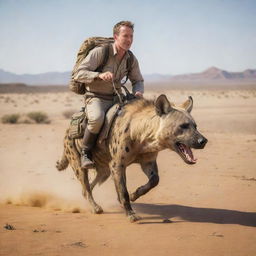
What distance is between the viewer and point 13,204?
7547 mm

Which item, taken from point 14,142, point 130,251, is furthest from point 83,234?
point 14,142

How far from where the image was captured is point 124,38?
6.37 meters

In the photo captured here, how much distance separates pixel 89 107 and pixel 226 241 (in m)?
2.73

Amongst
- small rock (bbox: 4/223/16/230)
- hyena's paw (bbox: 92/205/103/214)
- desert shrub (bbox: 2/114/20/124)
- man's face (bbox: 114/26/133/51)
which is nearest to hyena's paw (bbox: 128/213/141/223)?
hyena's paw (bbox: 92/205/103/214)

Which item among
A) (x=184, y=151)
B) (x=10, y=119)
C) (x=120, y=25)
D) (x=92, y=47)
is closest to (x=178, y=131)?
(x=184, y=151)

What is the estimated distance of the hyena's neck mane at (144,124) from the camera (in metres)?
6.03

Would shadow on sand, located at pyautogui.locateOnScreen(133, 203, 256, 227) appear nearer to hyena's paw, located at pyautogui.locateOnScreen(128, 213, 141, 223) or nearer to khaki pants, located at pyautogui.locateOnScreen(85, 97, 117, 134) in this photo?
hyena's paw, located at pyautogui.locateOnScreen(128, 213, 141, 223)

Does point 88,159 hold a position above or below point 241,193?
above

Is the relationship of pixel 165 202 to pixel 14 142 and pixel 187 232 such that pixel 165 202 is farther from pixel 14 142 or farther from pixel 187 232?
pixel 14 142

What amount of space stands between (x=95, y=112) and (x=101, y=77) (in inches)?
22.9

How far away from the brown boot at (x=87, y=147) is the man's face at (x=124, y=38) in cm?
133

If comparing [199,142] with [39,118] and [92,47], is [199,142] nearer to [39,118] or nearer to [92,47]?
[92,47]

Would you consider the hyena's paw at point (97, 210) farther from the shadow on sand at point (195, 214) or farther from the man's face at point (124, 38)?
the man's face at point (124, 38)

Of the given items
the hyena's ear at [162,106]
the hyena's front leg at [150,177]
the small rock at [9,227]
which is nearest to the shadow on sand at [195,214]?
the hyena's front leg at [150,177]
